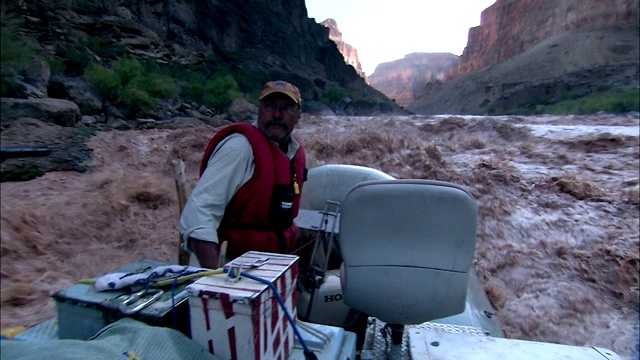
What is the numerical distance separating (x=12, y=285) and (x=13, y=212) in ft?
0.56

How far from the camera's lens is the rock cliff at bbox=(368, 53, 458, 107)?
3735 inches

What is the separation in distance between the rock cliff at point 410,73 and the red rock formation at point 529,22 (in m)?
15.1

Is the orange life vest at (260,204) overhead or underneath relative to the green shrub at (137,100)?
underneath

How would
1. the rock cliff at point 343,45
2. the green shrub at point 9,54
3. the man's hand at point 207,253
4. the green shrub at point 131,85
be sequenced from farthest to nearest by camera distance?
the rock cliff at point 343,45 < the green shrub at point 131,85 < the man's hand at point 207,253 < the green shrub at point 9,54

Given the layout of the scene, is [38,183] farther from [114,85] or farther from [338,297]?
[114,85]

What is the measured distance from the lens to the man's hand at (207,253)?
1.48 m

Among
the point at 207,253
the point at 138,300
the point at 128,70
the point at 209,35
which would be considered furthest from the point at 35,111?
the point at 209,35

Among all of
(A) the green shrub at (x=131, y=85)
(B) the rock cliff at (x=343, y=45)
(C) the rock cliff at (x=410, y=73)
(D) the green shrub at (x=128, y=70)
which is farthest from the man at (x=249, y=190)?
(B) the rock cliff at (x=343, y=45)

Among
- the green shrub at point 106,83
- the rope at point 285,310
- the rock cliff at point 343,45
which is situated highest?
the rock cliff at point 343,45

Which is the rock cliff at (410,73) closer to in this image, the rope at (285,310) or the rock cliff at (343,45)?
the rock cliff at (343,45)

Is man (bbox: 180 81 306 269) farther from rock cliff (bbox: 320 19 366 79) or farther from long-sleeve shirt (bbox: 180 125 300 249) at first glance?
rock cliff (bbox: 320 19 366 79)

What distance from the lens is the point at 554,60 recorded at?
4197 centimetres

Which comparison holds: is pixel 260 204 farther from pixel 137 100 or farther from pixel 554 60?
pixel 554 60

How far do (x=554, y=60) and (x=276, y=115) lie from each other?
48.9 metres
